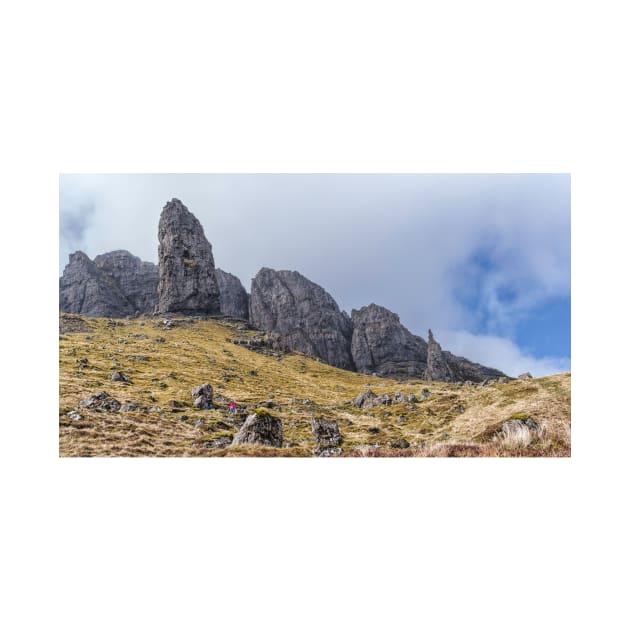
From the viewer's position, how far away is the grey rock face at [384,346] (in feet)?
549

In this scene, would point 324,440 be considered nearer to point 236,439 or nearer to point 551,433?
point 236,439

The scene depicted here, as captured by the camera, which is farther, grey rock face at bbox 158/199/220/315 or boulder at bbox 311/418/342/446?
grey rock face at bbox 158/199/220/315

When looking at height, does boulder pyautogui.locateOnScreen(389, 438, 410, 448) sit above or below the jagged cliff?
below

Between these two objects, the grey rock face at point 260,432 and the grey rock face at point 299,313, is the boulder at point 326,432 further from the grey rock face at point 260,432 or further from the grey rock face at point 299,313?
the grey rock face at point 299,313

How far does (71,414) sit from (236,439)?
7.44m

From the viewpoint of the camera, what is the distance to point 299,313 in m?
166

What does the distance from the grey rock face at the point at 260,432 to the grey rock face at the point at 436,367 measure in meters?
118

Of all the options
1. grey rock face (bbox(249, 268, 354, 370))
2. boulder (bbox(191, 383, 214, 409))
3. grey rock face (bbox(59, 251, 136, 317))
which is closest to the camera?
boulder (bbox(191, 383, 214, 409))

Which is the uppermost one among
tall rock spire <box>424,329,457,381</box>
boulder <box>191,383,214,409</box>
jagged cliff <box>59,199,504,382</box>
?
jagged cliff <box>59,199,504,382</box>

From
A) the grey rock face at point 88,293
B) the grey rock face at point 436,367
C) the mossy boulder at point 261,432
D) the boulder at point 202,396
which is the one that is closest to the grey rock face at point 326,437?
the mossy boulder at point 261,432

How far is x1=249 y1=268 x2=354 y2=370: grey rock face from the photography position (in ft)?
538

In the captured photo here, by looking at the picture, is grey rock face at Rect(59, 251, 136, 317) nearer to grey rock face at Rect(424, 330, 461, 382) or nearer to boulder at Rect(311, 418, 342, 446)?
grey rock face at Rect(424, 330, 461, 382)

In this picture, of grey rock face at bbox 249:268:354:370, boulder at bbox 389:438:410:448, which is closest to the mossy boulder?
boulder at bbox 389:438:410:448

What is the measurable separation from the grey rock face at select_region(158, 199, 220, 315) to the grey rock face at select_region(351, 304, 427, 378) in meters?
78.8
